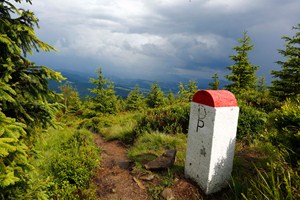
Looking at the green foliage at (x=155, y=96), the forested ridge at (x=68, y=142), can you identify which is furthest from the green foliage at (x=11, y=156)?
the green foliage at (x=155, y=96)

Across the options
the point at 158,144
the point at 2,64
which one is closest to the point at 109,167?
the point at 158,144

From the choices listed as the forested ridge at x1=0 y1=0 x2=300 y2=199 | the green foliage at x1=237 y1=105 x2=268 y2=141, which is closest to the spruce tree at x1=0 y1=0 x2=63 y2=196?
the forested ridge at x1=0 y1=0 x2=300 y2=199

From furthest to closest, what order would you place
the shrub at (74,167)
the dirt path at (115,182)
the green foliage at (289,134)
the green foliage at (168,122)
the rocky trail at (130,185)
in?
the green foliage at (168,122)
the shrub at (74,167)
the dirt path at (115,182)
the rocky trail at (130,185)
the green foliage at (289,134)

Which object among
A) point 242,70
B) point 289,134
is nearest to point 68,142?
point 289,134

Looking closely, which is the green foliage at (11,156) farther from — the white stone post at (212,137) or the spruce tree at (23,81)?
the white stone post at (212,137)

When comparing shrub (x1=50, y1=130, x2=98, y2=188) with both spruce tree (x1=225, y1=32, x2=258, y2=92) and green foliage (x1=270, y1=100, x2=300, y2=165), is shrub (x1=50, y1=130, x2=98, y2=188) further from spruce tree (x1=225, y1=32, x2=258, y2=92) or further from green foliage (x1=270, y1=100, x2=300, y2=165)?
spruce tree (x1=225, y1=32, x2=258, y2=92)

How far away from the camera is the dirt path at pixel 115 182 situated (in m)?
5.57

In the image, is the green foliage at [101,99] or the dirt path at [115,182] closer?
the dirt path at [115,182]

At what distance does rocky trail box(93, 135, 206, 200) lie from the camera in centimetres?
525

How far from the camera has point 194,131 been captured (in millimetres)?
5387

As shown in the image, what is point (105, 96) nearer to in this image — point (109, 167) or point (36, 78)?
point (109, 167)

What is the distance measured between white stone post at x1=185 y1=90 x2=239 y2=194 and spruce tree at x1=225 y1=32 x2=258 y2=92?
20.7 metres

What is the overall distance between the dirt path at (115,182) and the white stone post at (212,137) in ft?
4.76

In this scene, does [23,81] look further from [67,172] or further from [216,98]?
[216,98]
